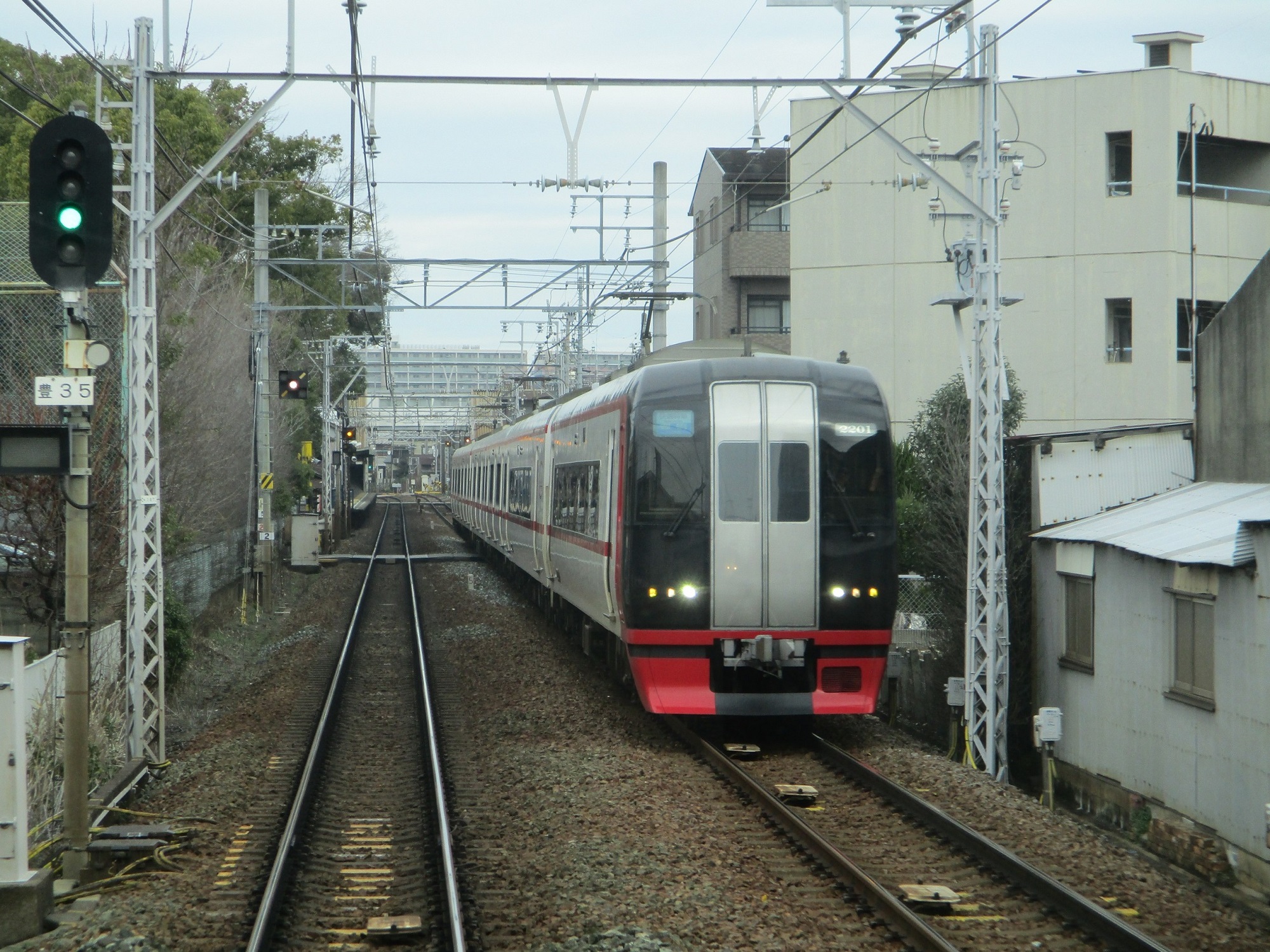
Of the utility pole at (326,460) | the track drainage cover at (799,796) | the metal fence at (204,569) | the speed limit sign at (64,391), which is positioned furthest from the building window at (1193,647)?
the utility pole at (326,460)

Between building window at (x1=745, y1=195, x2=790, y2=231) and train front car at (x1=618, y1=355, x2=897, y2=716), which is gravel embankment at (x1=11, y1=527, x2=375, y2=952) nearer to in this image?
train front car at (x1=618, y1=355, x2=897, y2=716)

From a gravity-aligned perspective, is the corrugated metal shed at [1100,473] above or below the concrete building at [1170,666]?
above

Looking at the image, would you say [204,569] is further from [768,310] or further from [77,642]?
[768,310]

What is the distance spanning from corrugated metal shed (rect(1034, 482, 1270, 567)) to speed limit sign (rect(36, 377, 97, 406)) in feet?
21.8

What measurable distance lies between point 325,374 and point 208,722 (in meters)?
22.0

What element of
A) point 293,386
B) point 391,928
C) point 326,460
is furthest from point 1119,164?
point 326,460

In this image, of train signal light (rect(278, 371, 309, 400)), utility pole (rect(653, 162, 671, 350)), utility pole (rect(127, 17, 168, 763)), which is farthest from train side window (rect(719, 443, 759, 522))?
train signal light (rect(278, 371, 309, 400))

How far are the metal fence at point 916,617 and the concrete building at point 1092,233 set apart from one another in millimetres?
5669

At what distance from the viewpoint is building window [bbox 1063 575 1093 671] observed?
1125 cm

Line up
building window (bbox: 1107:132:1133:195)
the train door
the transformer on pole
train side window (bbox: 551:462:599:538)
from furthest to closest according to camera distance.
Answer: building window (bbox: 1107:132:1133:195), train side window (bbox: 551:462:599:538), the transformer on pole, the train door

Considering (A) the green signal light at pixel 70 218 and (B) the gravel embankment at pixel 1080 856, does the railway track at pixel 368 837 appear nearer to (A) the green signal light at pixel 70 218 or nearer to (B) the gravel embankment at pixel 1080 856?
(B) the gravel embankment at pixel 1080 856

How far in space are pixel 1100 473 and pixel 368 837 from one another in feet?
24.4

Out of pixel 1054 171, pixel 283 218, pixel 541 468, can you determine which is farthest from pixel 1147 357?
pixel 283 218

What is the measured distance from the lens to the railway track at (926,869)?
19.1 feet
